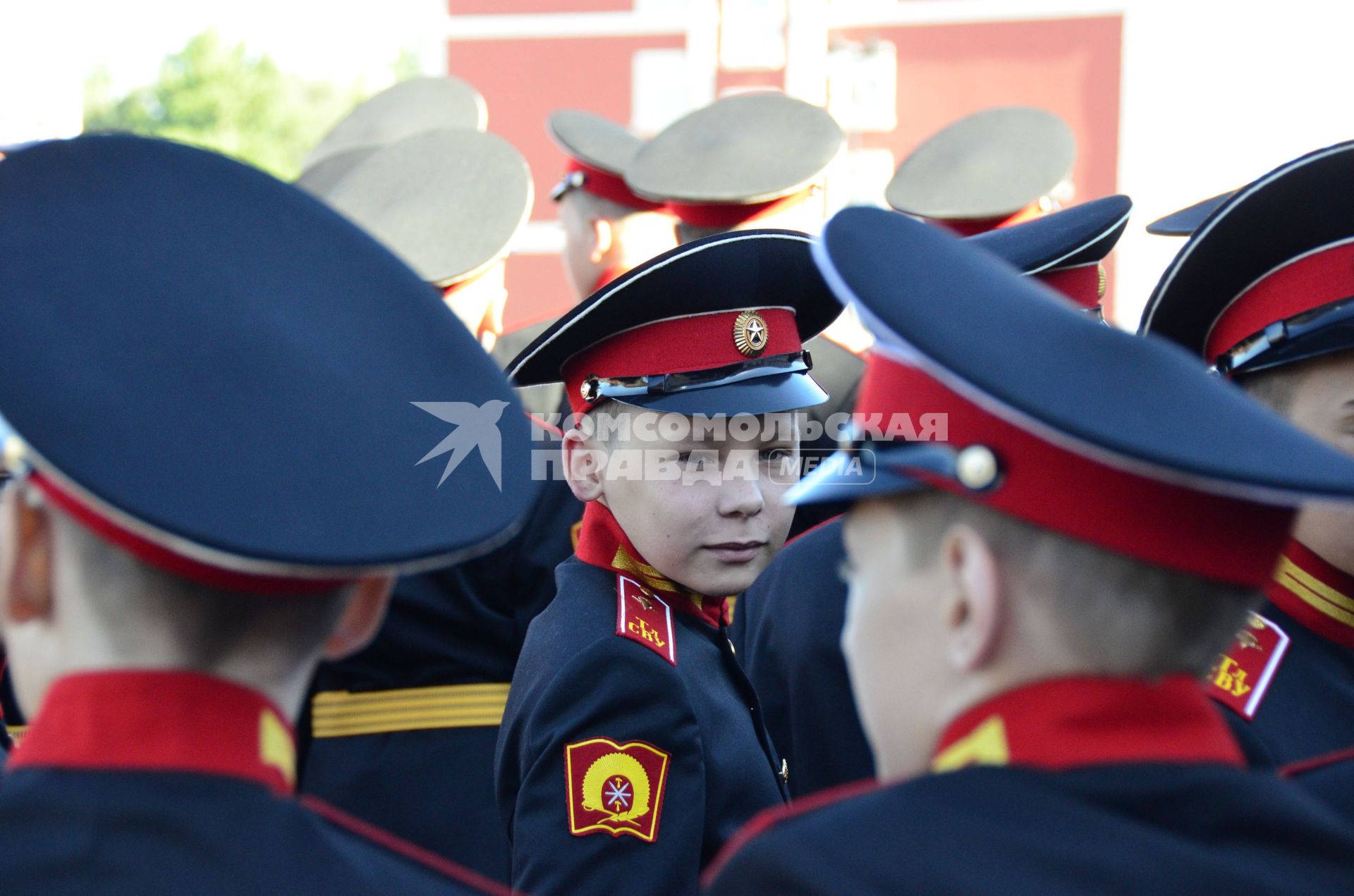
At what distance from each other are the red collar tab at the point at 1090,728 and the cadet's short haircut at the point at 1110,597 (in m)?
0.03

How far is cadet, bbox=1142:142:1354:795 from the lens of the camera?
8.34 ft

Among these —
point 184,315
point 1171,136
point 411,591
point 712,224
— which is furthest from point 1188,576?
point 1171,136

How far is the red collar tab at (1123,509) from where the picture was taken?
4.98 feet

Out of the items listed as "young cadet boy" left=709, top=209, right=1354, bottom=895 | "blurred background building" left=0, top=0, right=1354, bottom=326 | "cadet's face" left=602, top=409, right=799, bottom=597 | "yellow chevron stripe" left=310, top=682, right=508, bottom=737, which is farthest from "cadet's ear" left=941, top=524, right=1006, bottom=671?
"blurred background building" left=0, top=0, right=1354, bottom=326

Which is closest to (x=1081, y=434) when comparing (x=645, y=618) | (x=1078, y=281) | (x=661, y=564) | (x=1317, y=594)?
(x=1317, y=594)

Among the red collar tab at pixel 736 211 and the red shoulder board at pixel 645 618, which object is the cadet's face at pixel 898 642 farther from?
the red collar tab at pixel 736 211

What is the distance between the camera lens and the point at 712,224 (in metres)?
5.29

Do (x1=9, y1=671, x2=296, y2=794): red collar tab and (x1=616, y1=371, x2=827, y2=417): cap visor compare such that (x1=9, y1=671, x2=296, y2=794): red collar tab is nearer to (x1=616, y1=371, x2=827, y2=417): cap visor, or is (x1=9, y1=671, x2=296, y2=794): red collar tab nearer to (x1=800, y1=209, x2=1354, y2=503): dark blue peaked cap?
(x1=800, y1=209, x2=1354, y2=503): dark blue peaked cap

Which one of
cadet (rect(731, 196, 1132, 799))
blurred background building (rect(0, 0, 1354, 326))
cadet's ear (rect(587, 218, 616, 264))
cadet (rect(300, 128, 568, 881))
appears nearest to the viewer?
cadet (rect(731, 196, 1132, 799))

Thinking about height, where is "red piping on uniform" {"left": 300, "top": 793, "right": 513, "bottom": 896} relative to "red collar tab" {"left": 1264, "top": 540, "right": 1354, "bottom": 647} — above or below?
above

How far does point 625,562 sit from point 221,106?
6179 centimetres

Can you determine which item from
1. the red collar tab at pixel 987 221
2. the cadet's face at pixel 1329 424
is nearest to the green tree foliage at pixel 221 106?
the red collar tab at pixel 987 221

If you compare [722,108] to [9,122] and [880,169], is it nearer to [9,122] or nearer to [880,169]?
[9,122]

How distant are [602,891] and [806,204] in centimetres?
334
